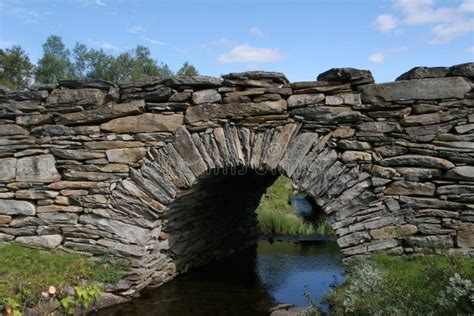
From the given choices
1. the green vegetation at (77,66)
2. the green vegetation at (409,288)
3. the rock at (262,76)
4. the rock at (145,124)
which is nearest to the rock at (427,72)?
the rock at (262,76)

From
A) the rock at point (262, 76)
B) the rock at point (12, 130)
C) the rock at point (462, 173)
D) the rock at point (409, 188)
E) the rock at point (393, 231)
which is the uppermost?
the rock at point (262, 76)

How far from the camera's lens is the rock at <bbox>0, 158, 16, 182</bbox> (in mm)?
5625

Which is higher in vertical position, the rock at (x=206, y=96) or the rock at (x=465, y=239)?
the rock at (x=206, y=96)

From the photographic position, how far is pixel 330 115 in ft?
15.8

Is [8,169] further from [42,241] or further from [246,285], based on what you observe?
[246,285]

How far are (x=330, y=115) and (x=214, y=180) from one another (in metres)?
2.18

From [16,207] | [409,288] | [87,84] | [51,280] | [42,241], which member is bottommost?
[409,288]

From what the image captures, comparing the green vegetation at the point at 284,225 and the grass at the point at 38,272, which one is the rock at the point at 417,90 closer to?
the grass at the point at 38,272

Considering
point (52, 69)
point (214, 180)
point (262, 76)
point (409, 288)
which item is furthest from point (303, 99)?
point (52, 69)

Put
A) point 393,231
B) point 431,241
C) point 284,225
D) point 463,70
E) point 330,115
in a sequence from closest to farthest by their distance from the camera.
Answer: point 463,70
point 431,241
point 393,231
point 330,115
point 284,225

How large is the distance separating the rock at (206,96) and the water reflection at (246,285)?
250 centimetres

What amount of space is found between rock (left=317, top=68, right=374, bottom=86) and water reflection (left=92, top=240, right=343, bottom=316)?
224 centimetres

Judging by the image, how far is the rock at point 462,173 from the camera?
448cm

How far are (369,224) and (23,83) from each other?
17.7 m
